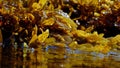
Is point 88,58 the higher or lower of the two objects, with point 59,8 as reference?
lower

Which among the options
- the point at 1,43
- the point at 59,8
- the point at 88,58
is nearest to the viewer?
the point at 88,58

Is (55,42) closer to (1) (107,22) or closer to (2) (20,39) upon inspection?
(2) (20,39)

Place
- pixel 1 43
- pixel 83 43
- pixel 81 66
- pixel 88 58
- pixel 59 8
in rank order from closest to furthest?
pixel 81 66 < pixel 88 58 < pixel 1 43 < pixel 83 43 < pixel 59 8

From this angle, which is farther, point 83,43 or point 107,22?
point 107,22

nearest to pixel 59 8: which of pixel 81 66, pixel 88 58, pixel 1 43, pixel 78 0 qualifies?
pixel 78 0

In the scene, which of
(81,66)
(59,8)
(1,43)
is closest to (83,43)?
(59,8)

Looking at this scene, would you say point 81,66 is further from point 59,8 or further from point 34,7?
point 59,8

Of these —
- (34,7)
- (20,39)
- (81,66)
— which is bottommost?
(81,66)
